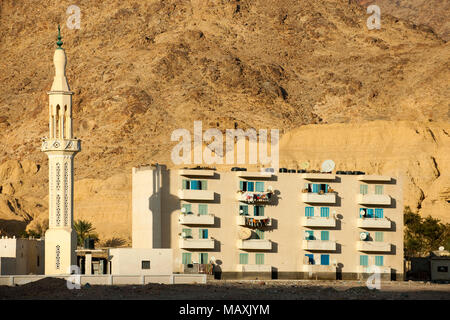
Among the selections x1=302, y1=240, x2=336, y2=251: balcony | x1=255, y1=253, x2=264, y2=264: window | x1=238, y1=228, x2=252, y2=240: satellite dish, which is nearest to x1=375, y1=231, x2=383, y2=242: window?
x1=302, y1=240, x2=336, y2=251: balcony

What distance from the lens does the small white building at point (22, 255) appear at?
78.1 metres

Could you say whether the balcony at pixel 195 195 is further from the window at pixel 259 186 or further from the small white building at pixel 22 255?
the small white building at pixel 22 255

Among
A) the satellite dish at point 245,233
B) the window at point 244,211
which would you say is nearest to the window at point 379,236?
the satellite dish at point 245,233

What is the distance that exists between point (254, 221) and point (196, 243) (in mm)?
4520

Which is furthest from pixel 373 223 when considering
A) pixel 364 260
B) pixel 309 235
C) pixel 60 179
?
pixel 60 179

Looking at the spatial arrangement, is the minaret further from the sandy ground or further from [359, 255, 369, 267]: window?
[359, 255, 369, 267]: window

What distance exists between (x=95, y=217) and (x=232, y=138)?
145 feet

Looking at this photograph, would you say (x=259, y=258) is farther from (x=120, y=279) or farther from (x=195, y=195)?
(x=120, y=279)

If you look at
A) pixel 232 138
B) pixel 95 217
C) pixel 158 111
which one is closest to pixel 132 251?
pixel 95 217

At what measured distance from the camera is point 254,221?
8550cm

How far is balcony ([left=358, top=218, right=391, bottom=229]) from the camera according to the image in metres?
87.9

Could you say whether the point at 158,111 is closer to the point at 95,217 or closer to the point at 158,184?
the point at 95,217

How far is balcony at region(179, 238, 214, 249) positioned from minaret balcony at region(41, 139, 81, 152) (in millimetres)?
11856

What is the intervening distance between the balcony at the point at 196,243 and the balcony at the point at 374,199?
11.7 metres
